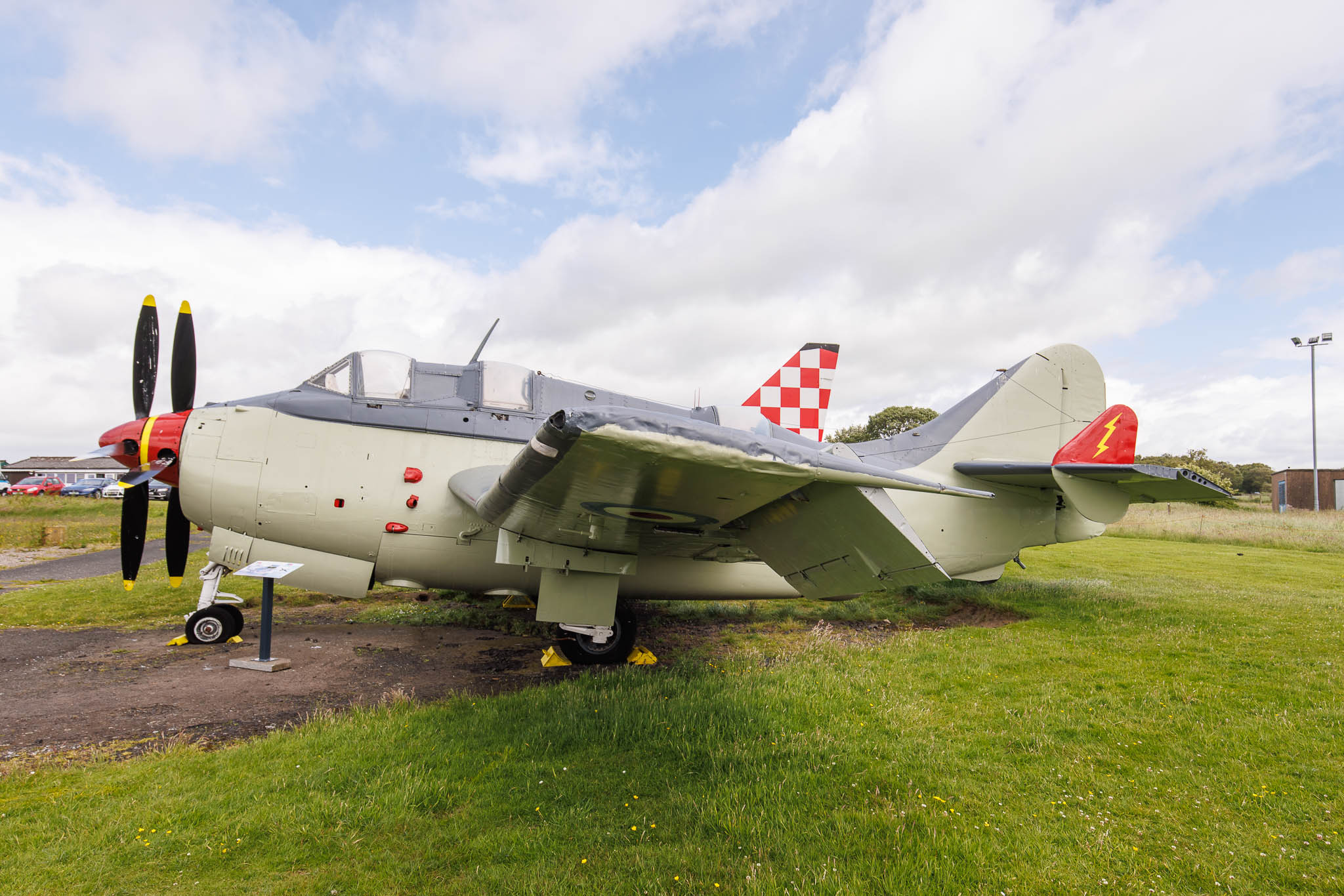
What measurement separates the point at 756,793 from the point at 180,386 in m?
8.00

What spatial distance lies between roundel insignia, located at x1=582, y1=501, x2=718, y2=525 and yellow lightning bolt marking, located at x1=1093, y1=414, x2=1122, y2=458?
5598mm

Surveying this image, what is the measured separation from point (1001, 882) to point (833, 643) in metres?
4.44

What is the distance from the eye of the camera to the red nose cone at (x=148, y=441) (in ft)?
21.0

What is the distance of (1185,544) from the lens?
1862 centimetres

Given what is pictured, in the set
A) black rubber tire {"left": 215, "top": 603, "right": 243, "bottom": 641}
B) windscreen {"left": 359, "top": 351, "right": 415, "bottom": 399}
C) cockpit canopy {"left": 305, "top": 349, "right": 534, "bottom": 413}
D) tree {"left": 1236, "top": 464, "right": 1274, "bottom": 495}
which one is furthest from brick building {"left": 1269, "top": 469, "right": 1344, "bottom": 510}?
black rubber tire {"left": 215, "top": 603, "right": 243, "bottom": 641}

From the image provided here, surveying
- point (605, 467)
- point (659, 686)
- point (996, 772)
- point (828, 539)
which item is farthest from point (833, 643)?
point (605, 467)

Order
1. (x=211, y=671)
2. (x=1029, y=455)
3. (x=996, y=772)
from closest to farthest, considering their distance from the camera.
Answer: (x=996, y=772), (x=211, y=671), (x=1029, y=455)

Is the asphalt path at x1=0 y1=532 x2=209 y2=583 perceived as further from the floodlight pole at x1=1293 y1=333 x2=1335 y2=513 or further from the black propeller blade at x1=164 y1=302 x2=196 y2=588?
the floodlight pole at x1=1293 y1=333 x2=1335 y2=513

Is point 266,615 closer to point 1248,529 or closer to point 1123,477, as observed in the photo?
point 1123,477

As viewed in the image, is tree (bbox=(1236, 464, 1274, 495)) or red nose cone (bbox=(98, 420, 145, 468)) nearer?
red nose cone (bbox=(98, 420, 145, 468))

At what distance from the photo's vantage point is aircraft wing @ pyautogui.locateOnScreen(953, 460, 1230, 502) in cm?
602

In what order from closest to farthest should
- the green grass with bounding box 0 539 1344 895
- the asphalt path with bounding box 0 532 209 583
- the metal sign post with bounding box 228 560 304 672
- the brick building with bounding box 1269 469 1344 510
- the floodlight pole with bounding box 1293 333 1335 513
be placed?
the green grass with bounding box 0 539 1344 895
the metal sign post with bounding box 228 560 304 672
the asphalt path with bounding box 0 532 209 583
the floodlight pole with bounding box 1293 333 1335 513
the brick building with bounding box 1269 469 1344 510

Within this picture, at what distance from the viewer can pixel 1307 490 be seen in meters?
44.8

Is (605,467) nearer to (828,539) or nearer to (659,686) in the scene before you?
(828,539)
